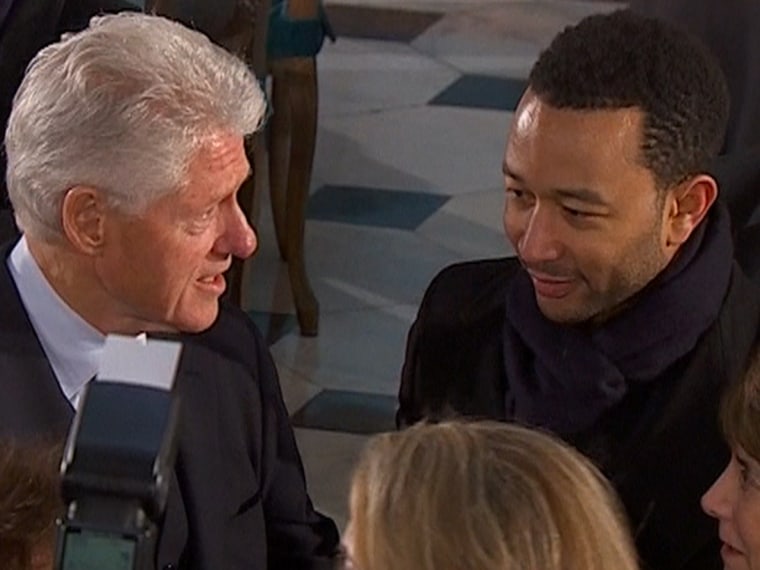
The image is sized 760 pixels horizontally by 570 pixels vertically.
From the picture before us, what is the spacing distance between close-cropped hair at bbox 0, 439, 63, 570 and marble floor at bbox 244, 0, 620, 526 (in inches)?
89.0

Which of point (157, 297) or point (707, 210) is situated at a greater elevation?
point (707, 210)

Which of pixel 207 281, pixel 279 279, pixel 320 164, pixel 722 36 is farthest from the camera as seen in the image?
pixel 320 164

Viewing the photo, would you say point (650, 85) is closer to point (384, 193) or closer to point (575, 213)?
point (575, 213)

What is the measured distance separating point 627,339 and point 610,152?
0.68 ft

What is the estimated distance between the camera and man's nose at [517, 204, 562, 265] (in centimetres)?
181

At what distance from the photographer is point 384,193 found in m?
5.17

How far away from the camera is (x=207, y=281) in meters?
1.91

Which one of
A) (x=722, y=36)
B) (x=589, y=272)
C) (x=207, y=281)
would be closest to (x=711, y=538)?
(x=589, y=272)

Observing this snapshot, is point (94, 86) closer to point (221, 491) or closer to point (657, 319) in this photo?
point (221, 491)

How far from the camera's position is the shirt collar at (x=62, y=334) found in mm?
1865

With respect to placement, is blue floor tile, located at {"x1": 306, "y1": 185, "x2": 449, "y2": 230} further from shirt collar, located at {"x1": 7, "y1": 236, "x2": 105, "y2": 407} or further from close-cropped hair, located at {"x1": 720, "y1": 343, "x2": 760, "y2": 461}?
close-cropped hair, located at {"x1": 720, "y1": 343, "x2": 760, "y2": 461}

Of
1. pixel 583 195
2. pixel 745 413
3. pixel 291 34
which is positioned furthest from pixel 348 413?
pixel 745 413

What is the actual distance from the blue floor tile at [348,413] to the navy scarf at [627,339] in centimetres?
184

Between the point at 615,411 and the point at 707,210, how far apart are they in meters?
0.24
